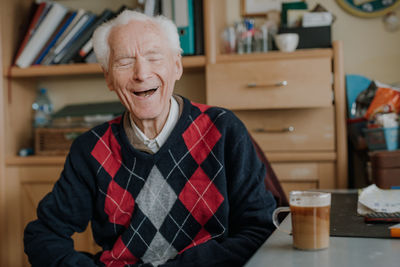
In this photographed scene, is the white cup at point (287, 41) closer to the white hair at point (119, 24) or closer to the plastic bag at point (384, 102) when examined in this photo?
the plastic bag at point (384, 102)

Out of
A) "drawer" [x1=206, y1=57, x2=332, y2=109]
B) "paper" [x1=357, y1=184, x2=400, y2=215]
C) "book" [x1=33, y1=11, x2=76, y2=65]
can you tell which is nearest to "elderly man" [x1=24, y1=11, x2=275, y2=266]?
"paper" [x1=357, y1=184, x2=400, y2=215]

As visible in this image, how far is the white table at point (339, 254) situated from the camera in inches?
27.4

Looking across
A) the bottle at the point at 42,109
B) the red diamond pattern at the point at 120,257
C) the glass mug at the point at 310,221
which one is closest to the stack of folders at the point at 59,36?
the bottle at the point at 42,109

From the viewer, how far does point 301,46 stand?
6.66ft

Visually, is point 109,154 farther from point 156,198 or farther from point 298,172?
point 298,172

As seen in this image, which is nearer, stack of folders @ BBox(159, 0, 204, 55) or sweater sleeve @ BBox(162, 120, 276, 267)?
sweater sleeve @ BBox(162, 120, 276, 267)

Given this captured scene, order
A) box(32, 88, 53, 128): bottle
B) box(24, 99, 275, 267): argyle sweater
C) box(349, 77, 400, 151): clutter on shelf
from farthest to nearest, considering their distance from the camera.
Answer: box(32, 88, 53, 128): bottle, box(349, 77, 400, 151): clutter on shelf, box(24, 99, 275, 267): argyle sweater

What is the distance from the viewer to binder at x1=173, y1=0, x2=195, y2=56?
6.78 feet

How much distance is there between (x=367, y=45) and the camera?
2.19m

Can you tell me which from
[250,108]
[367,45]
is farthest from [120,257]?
[367,45]

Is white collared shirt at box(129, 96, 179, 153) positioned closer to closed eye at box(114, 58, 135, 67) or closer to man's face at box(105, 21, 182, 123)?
man's face at box(105, 21, 182, 123)

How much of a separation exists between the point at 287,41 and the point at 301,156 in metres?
0.51

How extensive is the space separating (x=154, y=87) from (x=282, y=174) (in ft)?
3.12

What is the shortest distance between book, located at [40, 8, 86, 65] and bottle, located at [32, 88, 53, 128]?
0.83ft
